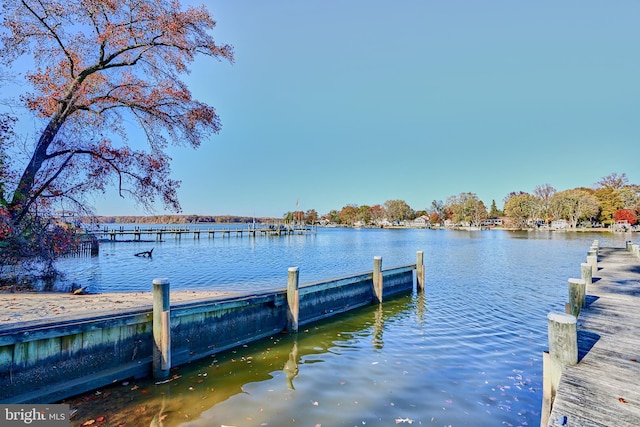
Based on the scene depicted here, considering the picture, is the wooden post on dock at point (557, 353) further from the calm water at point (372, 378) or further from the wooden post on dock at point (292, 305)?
the wooden post on dock at point (292, 305)

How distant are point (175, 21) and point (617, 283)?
54.1 feet

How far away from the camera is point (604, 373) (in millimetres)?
4066

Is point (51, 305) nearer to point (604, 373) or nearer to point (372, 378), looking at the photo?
point (372, 378)

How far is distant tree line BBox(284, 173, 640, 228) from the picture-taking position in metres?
78.4

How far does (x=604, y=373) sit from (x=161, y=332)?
6.42 metres

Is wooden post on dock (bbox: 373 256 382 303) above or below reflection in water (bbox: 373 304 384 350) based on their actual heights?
above

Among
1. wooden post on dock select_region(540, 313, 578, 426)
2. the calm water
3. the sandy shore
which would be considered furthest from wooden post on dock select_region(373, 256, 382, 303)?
wooden post on dock select_region(540, 313, 578, 426)

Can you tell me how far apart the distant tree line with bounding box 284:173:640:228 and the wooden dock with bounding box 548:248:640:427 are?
302ft

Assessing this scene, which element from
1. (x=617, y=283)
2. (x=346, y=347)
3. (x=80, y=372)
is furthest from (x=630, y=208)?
(x=80, y=372)

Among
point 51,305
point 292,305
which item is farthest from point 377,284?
point 51,305

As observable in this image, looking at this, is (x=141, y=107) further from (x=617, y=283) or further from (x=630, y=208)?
(x=630, y=208)

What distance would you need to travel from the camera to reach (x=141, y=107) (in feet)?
37.3

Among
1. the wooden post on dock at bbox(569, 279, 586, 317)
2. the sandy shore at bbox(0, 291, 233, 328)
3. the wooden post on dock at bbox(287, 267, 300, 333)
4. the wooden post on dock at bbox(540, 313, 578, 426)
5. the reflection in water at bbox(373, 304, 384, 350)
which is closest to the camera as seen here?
the wooden post on dock at bbox(540, 313, 578, 426)

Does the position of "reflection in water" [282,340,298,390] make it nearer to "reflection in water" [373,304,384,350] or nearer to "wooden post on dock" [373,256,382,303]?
"reflection in water" [373,304,384,350]
